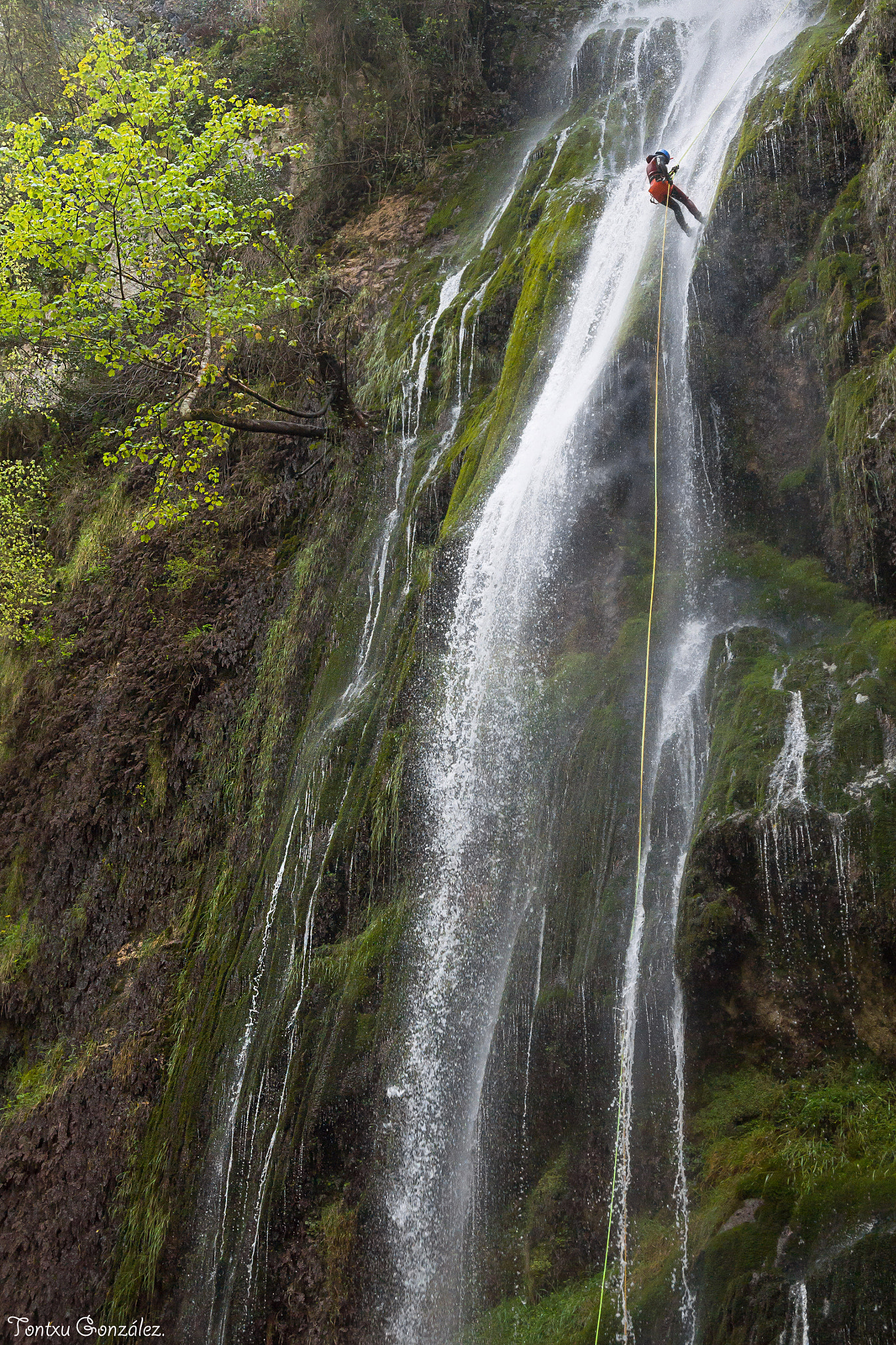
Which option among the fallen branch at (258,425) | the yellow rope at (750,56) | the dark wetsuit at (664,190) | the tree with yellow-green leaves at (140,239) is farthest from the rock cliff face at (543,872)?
the tree with yellow-green leaves at (140,239)

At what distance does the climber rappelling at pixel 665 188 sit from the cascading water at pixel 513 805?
0.26m

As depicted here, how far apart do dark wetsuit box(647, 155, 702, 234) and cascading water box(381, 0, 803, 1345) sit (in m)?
0.26

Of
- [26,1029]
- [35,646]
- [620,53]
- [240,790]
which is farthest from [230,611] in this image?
[620,53]

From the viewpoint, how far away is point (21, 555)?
1134cm

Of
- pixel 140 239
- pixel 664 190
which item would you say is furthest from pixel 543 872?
pixel 140 239

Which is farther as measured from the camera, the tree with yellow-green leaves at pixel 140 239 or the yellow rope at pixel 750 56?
the yellow rope at pixel 750 56

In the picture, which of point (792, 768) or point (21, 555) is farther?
point (21, 555)

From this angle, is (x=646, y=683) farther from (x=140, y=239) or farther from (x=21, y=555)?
(x=21, y=555)

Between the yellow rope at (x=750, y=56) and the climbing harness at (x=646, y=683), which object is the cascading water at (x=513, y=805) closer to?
the climbing harness at (x=646, y=683)

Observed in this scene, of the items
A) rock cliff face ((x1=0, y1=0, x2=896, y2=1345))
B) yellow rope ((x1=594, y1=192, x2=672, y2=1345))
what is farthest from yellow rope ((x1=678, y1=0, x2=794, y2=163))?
yellow rope ((x1=594, y1=192, x2=672, y2=1345))

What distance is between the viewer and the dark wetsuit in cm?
732

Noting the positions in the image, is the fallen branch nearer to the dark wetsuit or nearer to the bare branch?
the bare branch

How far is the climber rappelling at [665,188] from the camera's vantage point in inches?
288

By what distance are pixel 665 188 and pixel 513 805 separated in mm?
5403
